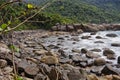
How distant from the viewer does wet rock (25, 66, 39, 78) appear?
11.5 metres

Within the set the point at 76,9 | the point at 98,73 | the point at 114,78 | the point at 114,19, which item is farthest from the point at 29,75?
the point at 114,19

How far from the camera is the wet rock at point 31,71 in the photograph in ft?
37.8

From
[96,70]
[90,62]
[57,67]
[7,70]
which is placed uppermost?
[7,70]

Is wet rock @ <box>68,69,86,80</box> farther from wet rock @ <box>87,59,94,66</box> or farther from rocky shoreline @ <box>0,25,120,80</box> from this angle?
wet rock @ <box>87,59,94,66</box>

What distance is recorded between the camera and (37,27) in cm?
5275

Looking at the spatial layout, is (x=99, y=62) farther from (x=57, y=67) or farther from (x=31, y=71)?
(x=31, y=71)

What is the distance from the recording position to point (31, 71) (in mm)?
11633

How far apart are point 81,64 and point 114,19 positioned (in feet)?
281

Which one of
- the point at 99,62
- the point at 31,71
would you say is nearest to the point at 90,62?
the point at 99,62

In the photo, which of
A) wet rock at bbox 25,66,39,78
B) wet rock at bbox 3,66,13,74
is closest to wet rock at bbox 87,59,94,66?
wet rock at bbox 25,66,39,78

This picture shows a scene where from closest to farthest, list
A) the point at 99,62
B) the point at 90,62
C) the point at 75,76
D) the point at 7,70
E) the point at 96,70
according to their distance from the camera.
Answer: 1. the point at 7,70
2. the point at 75,76
3. the point at 96,70
4. the point at 99,62
5. the point at 90,62

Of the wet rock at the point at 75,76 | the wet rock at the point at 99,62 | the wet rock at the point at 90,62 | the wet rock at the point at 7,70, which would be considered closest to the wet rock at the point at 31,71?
the wet rock at the point at 7,70

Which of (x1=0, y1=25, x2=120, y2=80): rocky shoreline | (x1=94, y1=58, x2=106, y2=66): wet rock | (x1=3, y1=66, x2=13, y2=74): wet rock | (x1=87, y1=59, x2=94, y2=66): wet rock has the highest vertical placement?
(x1=3, y1=66, x2=13, y2=74): wet rock

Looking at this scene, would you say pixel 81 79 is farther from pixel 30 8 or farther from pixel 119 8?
pixel 119 8
